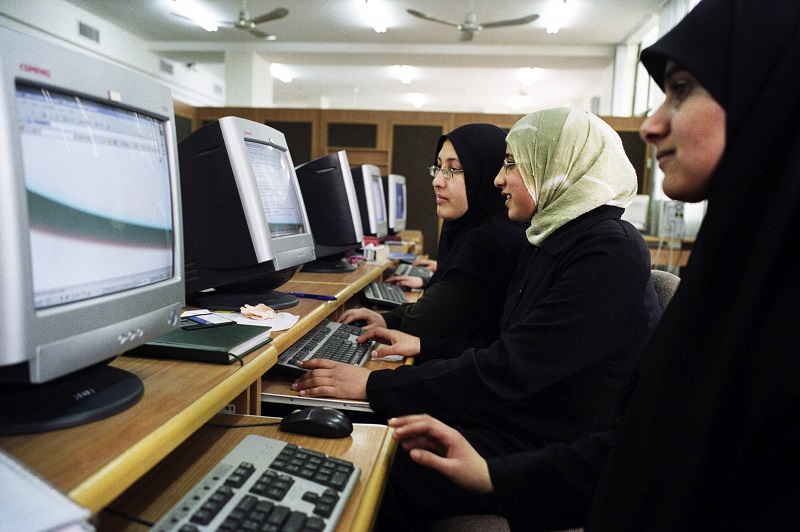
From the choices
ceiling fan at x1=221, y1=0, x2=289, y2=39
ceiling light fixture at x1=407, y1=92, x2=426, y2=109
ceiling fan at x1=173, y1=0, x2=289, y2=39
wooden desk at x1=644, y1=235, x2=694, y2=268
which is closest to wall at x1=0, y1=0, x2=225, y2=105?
ceiling fan at x1=173, y1=0, x2=289, y2=39

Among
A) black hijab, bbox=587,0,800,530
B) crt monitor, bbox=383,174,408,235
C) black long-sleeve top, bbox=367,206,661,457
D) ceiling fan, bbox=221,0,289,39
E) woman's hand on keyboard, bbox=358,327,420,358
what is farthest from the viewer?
ceiling fan, bbox=221,0,289,39

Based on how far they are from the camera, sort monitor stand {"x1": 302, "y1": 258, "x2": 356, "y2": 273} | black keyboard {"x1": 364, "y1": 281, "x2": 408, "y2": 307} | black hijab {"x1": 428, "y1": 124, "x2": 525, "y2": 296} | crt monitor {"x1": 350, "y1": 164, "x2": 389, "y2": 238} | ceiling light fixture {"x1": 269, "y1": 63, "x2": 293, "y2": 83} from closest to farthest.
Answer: black hijab {"x1": 428, "y1": 124, "x2": 525, "y2": 296}
black keyboard {"x1": 364, "y1": 281, "x2": 408, "y2": 307}
monitor stand {"x1": 302, "y1": 258, "x2": 356, "y2": 273}
crt monitor {"x1": 350, "y1": 164, "x2": 389, "y2": 238}
ceiling light fixture {"x1": 269, "y1": 63, "x2": 293, "y2": 83}

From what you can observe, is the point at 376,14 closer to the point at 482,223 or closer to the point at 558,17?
the point at 558,17

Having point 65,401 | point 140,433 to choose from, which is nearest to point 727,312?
point 140,433

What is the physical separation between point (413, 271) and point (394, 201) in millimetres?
1784

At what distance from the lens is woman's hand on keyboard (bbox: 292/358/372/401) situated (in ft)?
4.17

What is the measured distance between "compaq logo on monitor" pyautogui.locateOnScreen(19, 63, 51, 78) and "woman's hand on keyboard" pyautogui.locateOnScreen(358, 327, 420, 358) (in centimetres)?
109

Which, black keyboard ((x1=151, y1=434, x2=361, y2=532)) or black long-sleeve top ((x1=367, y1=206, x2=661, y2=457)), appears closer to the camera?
black keyboard ((x1=151, y1=434, x2=361, y2=532))

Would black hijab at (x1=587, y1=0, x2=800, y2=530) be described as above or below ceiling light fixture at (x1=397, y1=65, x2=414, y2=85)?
below

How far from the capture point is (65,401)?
28.4 inches

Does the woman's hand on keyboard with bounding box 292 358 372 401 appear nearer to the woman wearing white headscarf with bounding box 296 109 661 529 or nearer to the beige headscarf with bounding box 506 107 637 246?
the woman wearing white headscarf with bounding box 296 109 661 529

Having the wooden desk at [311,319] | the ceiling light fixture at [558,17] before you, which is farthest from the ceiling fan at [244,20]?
the wooden desk at [311,319]

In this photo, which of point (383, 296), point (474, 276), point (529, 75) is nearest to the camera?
point (474, 276)

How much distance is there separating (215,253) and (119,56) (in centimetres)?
828
